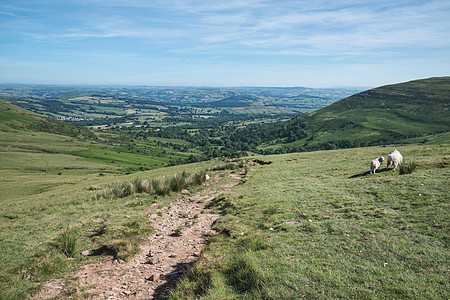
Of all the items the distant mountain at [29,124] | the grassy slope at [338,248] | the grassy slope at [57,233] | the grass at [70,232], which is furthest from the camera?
the distant mountain at [29,124]

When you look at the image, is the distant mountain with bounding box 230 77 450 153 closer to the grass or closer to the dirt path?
the dirt path

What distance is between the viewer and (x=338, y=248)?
6.80 metres

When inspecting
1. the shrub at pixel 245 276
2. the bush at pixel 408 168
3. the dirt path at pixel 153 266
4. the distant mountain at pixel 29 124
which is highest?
the bush at pixel 408 168

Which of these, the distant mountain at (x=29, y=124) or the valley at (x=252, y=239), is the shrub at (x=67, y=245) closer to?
the valley at (x=252, y=239)

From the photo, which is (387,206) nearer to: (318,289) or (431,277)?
(431,277)

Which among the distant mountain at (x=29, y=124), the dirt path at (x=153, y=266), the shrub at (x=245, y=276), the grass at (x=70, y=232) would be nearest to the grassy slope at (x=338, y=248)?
the shrub at (x=245, y=276)

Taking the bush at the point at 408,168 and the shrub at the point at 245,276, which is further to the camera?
the bush at the point at 408,168

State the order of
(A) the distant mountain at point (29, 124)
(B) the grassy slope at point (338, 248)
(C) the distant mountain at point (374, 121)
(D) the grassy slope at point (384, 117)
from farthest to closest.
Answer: (A) the distant mountain at point (29, 124) → (C) the distant mountain at point (374, 121) → (D) the grassy slope at point (384, 117) → (B) the grassy slope at point (338, 248)

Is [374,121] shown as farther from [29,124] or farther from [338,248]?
[29,124]

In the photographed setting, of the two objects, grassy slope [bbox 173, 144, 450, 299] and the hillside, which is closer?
grassy slope [bbox 173, 144, 450, 299]

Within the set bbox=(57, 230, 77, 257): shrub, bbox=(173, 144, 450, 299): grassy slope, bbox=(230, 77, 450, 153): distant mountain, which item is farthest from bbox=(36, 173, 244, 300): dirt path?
bbox=(230, 77, 450, 153): distant mountain

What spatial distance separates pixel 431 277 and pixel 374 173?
12.2m

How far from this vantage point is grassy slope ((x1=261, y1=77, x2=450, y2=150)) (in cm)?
11250

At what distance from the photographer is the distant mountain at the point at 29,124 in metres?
148
